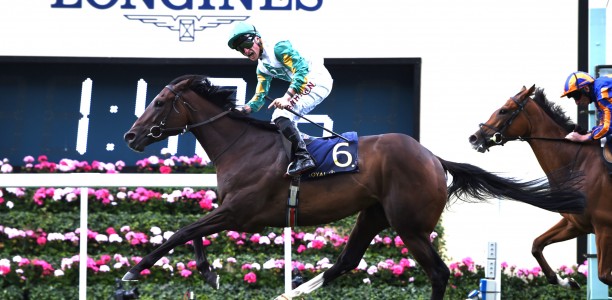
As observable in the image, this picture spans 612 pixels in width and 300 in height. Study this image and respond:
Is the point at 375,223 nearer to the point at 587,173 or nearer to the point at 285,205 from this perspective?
the point at 285,205

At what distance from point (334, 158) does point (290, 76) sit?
524mm

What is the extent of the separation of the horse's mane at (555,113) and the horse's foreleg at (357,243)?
149 centimetres

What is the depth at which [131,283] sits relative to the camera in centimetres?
759

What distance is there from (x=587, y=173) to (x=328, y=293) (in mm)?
1781

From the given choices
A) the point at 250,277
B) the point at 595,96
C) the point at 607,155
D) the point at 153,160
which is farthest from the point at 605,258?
the point at 153,160

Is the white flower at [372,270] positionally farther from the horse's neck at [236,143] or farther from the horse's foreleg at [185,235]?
the horse's foreleg at [185,235]

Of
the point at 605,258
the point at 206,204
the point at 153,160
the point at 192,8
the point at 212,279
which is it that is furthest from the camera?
the point at 192,8

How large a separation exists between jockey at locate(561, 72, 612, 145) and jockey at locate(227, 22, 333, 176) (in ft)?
5.24

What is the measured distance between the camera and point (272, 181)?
6.23 meters

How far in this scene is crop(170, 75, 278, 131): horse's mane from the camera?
6434 millimetres

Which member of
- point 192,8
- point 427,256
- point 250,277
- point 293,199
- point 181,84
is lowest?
point 250,277

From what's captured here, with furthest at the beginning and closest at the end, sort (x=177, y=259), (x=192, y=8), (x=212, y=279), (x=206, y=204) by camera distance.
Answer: (x=192, y=8) < (x=206, y=204) < (x=177, y=259) < (x=212, y=279)

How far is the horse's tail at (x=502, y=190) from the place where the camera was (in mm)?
6551

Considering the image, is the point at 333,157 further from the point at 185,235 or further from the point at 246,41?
the point at 185,235
